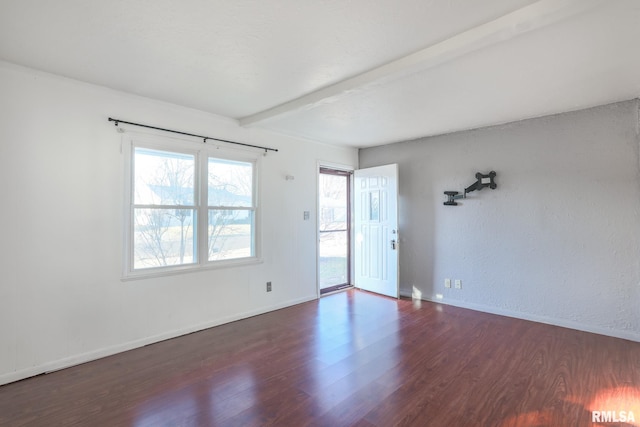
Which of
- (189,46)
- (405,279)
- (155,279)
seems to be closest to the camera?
(189,46)

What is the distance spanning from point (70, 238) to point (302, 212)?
2.79 meters

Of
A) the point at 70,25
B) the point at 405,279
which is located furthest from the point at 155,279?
the point at 405,279

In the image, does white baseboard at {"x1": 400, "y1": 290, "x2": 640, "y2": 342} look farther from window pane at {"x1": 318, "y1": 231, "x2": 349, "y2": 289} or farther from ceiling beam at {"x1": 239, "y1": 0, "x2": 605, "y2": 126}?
ceiling beam at {"x1": 239, "y1": 0, "x2": 605, "y2": 126}

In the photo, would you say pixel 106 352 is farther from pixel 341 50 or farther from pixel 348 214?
pixel 348 214

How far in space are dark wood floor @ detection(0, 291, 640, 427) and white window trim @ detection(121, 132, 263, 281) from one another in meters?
0.76

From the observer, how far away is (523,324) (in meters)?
3.72

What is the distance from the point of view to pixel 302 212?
473 centimetres

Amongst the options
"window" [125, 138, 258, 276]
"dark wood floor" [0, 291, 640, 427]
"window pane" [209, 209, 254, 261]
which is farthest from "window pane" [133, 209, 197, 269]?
"dark wood floor" [0, 291, 640, 427]

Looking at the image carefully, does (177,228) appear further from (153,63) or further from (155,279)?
(153,63)

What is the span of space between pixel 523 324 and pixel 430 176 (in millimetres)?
2308

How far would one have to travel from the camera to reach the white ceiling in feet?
6.00

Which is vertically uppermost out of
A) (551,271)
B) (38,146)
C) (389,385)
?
(38,146)

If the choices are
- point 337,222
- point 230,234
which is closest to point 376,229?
point 337,222

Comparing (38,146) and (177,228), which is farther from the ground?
(38,146)
